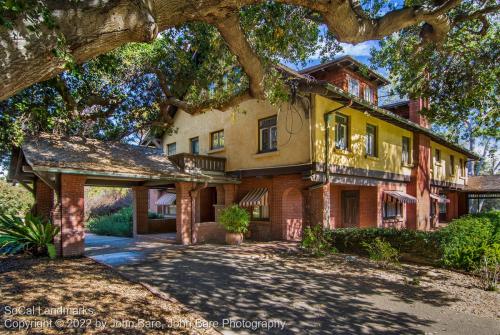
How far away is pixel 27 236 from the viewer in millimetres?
10641

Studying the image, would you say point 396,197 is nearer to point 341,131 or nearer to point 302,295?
point 341,131

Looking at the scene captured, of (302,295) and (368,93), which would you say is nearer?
(302,295)

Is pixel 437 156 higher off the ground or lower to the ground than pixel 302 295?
higher

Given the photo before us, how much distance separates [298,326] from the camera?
535cm

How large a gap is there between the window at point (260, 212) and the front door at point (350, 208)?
469 centimetres

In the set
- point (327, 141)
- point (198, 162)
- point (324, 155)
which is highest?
point (327, 141)

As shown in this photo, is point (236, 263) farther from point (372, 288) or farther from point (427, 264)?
point (427, 264)

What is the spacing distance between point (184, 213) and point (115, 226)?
6.82 meters

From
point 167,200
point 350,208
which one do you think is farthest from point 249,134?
point 167,200

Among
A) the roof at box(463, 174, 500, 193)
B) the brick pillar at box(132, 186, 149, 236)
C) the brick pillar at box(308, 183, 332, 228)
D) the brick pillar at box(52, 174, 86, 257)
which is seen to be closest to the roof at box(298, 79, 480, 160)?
the brick pillar at box(308, 183, 332, 228)

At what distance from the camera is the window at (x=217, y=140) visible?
18.0 meters

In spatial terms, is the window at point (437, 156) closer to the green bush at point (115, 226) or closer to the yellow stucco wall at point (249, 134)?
the yellow stucco wall at point (249, 134)

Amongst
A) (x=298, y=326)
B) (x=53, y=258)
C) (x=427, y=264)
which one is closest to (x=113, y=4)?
(x=298, y=326)

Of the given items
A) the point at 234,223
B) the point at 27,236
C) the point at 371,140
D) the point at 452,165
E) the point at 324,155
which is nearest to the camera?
the point at 27,236
